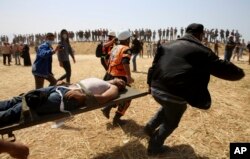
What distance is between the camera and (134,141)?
5.34m

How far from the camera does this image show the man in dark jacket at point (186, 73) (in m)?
4.05

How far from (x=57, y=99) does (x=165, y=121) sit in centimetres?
170

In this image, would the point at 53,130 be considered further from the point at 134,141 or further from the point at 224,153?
the point at 224,153

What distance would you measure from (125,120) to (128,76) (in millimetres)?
1181

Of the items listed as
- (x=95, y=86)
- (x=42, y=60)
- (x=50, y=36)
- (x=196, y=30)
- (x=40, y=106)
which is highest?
(x=196, y=30)

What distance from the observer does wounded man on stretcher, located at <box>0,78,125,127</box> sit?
3.76m

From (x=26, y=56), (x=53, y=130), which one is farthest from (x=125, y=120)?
(x=26, y=56)

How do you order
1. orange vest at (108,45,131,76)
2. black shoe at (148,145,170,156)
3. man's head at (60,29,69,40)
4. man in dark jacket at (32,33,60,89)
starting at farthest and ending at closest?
1. man's head at (60,29,69,40)
2. man in dark jacket at (32,33,60,89)
3. orange vest at (108,45,131,76)
4. black shoe at (148,145,170,156)

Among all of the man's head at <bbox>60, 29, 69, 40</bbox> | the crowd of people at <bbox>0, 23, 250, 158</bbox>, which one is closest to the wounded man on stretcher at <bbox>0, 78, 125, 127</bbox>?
the crowd of people at <bbox>0, 23, 250, 158</bbox>

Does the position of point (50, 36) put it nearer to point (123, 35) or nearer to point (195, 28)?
point (123, 35)

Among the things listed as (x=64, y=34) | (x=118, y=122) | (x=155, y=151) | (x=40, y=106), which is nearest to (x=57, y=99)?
(x=40, y=106)

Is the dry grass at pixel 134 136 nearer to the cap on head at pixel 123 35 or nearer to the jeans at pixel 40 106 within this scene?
the jeans at pixel 40 106

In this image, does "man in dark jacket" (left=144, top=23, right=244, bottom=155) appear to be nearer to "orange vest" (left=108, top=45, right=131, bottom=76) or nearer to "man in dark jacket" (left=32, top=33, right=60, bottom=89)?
"orange vest" (left=108, top=45, right=131, bottom=76)

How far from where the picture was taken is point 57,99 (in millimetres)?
4109
